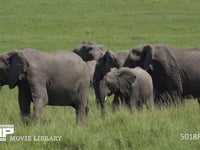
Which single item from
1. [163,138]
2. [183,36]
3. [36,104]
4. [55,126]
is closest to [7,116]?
[36,104]

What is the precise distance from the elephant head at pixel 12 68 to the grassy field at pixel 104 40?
709mm

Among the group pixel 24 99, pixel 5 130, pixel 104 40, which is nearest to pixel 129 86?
pixel 24 99

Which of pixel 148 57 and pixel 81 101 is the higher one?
pixel 148 57

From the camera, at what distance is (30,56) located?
446 inches

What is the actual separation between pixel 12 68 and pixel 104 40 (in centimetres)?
2609

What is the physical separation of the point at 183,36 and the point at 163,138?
29.3 metres

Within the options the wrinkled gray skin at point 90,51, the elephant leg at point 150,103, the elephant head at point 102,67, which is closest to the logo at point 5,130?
the elephant leg at point 150,103

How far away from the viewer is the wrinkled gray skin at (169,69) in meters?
14.1

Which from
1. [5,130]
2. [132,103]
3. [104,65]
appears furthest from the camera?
[104,65]

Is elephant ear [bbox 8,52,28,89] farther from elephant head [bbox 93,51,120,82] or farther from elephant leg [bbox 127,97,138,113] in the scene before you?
elephant head [bbox 93,51,120,82]

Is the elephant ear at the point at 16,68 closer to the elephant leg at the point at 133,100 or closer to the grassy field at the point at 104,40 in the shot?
the grassy field at the point at 104,40

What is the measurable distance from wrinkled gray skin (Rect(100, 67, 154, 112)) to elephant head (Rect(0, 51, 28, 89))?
6.67ft

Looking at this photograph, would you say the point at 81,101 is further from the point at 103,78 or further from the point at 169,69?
the point at 169,69

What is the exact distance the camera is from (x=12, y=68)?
11250 mm
